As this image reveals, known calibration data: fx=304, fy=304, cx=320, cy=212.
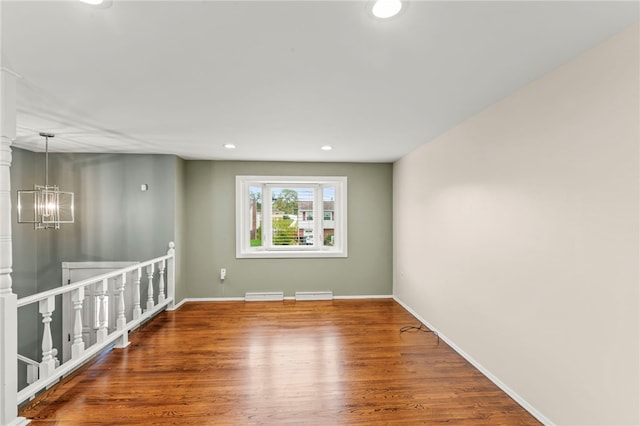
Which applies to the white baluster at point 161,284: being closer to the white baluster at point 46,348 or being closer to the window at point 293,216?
the window at point 293,216

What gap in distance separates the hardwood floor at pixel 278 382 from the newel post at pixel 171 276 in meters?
0.63

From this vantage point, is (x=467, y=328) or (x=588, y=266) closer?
(x=588, y=266)

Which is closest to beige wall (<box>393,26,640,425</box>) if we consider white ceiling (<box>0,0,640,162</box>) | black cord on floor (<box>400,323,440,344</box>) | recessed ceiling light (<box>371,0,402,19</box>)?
white ceiling (<box>0,0,640,162</box>)

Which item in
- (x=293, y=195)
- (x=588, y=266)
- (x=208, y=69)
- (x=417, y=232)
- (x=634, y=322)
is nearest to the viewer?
(x=634, y=322)

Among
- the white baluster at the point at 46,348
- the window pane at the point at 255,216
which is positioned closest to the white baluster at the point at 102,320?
the white baluster at the point at 46,348

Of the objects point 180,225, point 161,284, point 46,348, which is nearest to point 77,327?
point 46,348

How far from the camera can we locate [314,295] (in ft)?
16.0

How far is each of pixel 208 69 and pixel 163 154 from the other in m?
2.94

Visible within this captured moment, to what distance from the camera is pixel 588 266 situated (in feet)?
5.50

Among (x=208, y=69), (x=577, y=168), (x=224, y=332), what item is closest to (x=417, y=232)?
(x=577, y=168)

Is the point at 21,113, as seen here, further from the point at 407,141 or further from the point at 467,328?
the point at 467,328

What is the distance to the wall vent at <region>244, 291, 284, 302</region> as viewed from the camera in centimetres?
480

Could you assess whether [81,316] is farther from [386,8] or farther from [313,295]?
[386,8]

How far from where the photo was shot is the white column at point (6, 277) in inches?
71.4
